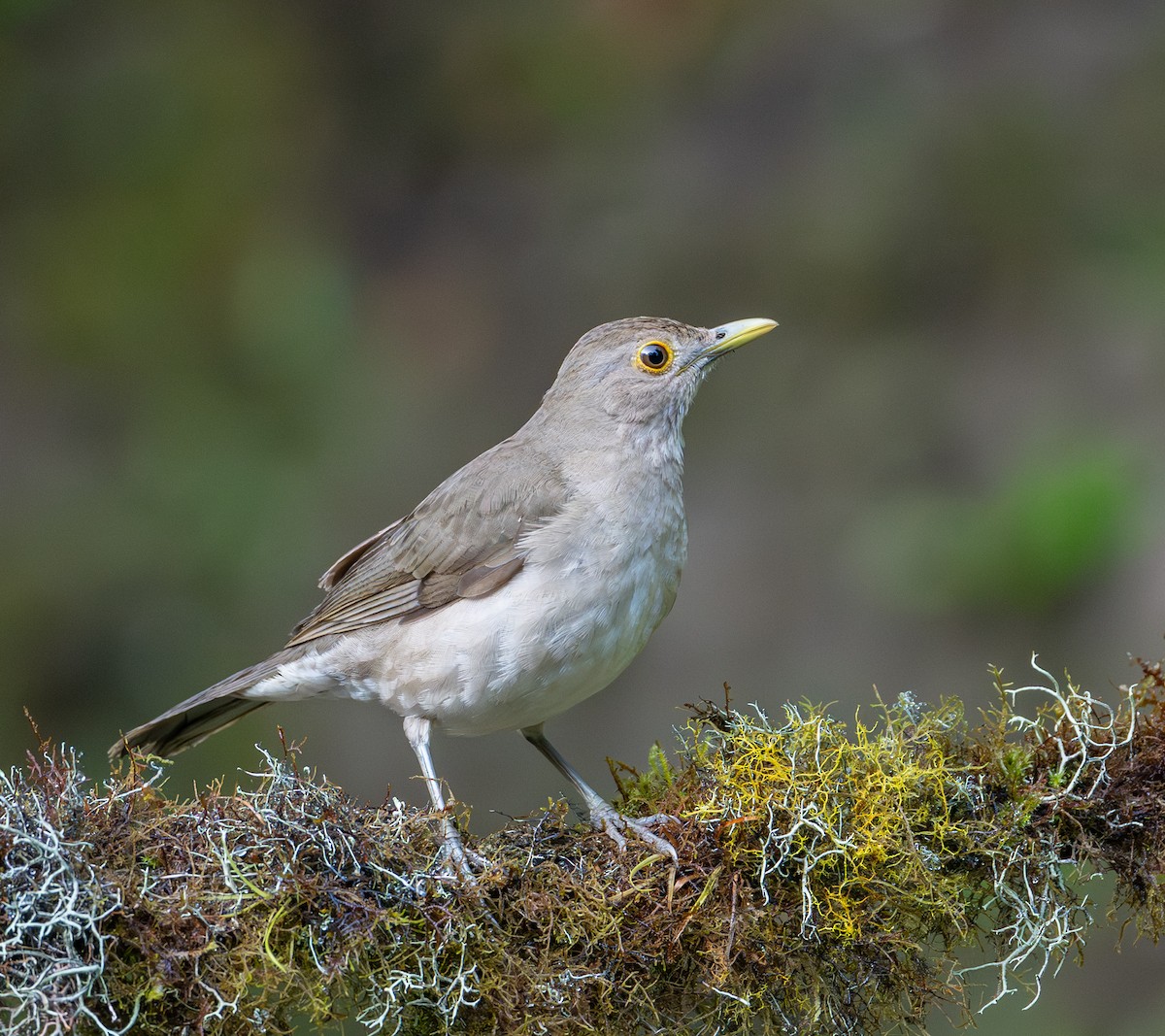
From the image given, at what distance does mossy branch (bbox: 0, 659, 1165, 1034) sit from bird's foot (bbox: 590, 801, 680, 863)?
0.12 ft

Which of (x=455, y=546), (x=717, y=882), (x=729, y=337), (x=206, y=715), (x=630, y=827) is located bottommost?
(x=717, y=882)

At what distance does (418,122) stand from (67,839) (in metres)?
6.24

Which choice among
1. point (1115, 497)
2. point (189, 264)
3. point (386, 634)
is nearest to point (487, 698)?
point (386, 634)

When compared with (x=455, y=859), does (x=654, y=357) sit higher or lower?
higher

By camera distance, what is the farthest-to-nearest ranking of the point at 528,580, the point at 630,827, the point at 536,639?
the point at 528,580, the point at 536,639, the point at 630,827

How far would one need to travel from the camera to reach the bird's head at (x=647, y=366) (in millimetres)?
4430

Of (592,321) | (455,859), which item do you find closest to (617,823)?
(455,859)

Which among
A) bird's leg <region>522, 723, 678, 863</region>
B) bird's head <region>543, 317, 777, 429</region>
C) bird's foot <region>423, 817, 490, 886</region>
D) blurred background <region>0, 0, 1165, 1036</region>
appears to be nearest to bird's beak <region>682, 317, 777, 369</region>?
bird's head <region>543, 317, 777, 429</region>

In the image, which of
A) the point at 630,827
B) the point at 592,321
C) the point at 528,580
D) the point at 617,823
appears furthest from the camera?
the point at 592,321

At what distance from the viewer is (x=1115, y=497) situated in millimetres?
6168

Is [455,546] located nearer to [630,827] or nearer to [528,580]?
[528,580]

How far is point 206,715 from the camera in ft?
14.7

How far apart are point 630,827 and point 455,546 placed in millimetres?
1374

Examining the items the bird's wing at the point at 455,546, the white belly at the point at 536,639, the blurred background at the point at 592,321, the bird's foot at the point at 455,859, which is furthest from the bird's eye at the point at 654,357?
the blurred background at the point at 592,321
